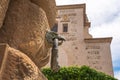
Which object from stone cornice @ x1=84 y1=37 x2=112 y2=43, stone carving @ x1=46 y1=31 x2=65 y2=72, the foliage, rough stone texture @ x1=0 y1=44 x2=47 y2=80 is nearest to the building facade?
stone cornice @ x1=84 y1=37 x2=112 y2=43

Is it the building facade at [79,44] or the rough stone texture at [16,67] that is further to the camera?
the building facade at [79,44]

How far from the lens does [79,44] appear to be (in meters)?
18.9

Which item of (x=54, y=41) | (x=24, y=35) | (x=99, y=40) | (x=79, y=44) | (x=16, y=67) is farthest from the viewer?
(x=79, y=44)

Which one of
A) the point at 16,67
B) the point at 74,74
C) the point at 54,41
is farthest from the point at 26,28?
the point at 74,74

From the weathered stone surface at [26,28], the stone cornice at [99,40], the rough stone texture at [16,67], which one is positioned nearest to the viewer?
the rough stone texture at [16,67]

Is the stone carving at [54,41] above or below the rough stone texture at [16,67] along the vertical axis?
above

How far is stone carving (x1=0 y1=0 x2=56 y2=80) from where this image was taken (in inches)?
83.4

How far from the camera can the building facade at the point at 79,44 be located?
58.6 feet

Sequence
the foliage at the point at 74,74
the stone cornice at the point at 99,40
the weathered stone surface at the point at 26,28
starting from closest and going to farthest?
the weathered stone surface at the point at 26,28
the foliage at the point at 74,74
the stone cornice at the point at 99,40

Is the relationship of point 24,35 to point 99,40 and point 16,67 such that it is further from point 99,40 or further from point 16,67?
point 99,40

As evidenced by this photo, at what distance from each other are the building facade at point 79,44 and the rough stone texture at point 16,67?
15134 mm

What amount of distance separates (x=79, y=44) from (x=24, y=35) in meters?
16.5

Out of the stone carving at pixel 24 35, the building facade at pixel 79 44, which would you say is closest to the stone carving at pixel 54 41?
the stone carving at pixel 24 35

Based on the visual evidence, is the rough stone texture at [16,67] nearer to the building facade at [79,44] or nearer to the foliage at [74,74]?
the foliage at [74,74]
